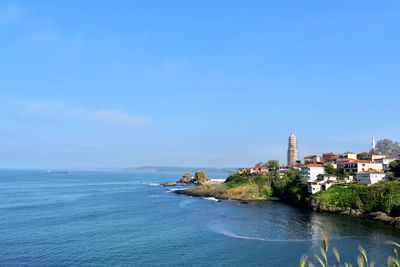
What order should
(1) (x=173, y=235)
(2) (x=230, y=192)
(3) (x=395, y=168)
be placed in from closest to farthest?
1. (1) (x=173, y=235)
2. (3) (x=395, y=168)
3. (2) (x=230, y=192)

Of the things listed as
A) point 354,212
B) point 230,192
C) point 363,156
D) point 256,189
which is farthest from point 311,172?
point 363,156

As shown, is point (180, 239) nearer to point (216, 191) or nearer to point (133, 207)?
point (133, 207)

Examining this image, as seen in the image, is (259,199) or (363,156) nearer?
(259,199)

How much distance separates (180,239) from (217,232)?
8.73 metres

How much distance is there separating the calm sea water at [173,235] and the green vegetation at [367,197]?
7.00 m

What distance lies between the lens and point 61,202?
113m

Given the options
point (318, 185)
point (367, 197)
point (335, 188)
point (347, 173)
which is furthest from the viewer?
point (347, 173)

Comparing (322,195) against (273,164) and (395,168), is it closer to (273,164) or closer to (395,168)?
(395,168)

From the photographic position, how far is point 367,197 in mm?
90875

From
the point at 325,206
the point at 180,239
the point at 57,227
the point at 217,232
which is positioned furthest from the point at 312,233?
the point at 57,227

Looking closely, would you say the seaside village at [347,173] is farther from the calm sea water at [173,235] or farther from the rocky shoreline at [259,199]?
the calm sea water at [173,235]

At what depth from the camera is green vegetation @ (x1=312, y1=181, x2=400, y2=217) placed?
84.0 metres

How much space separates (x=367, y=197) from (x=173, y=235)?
49.2m

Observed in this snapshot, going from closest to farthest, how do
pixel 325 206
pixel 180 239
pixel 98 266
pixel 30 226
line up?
1. pixel 98 266
2. pixel 180 239
3. pixel 30 226
4. pixel 325 206
